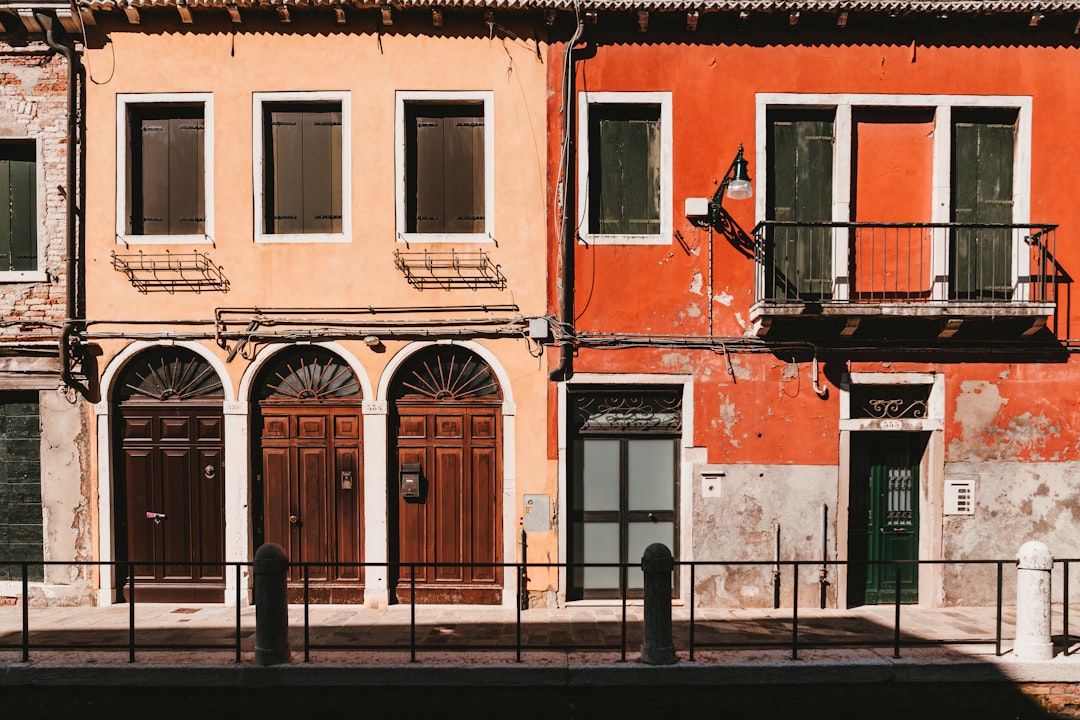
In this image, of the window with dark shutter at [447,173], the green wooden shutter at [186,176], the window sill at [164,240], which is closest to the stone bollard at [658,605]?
the window with dark shutter at [447,173]

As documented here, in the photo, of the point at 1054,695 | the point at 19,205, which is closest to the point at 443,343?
the point at 19,205

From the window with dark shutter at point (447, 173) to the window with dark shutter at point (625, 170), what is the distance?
1.54 meters

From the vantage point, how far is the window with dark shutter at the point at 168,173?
9.25m

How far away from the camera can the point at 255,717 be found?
662 cm

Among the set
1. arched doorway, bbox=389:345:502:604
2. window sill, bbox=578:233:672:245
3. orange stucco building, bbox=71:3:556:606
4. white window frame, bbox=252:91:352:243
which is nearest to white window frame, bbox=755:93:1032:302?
window sill, bbox=578:233:672:245

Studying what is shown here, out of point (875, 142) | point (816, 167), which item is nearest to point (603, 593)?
point (816, 167)

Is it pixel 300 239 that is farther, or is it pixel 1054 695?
pixel 300 239

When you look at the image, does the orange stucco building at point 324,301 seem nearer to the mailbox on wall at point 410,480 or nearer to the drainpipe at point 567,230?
the mailbox on wall at point 410,480

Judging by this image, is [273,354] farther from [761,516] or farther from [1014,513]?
[1014,513]

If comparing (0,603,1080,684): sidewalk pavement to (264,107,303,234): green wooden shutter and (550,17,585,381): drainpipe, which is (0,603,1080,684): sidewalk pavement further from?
(264,107,303,234): green wooden shutter

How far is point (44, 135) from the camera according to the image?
9055 mm

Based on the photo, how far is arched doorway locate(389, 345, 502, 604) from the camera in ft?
29.8

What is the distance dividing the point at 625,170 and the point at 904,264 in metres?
3.90

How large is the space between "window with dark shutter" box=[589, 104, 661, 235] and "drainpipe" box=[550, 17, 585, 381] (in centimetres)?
36
